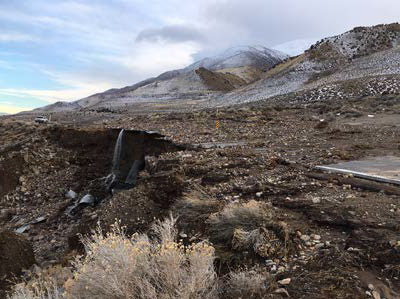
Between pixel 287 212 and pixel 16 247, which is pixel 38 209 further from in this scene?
pixel 287 212

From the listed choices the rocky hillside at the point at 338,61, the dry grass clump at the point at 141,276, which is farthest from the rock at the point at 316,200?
the rocky hillside at the point at 338,61

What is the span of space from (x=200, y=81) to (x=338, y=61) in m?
33.0

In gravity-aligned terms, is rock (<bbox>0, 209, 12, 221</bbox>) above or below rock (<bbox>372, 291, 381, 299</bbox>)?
below

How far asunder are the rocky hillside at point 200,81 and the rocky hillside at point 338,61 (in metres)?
9.95

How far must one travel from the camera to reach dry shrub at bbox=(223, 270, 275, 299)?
3.55 m

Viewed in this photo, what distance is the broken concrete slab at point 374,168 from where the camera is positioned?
20.6 ft

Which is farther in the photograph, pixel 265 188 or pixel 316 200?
pixel 265 188

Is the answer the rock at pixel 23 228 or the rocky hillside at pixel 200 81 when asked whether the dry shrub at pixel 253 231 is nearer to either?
the rock at pixel 23 228

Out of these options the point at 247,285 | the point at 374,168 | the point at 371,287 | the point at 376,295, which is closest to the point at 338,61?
the point at 374,168

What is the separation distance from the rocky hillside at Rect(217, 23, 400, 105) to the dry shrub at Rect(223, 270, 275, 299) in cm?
2417

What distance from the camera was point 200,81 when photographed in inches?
2507

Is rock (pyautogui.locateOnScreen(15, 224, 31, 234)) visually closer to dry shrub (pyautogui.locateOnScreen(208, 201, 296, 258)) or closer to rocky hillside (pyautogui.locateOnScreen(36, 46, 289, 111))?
dry shrub (pyautogui.locateOnScreen(208, 201, 296, 258))

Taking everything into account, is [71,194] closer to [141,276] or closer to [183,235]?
[183,235]

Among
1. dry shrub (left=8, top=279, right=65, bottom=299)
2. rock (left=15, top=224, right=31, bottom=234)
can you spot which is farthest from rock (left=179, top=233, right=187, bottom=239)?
rock (left=15, top=224, right=31, bottom=234)
